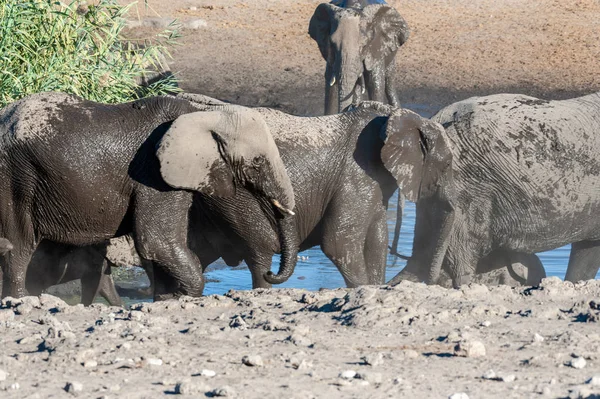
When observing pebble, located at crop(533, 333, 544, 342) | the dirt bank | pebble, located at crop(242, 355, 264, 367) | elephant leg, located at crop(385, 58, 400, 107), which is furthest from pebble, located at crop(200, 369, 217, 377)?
Result: the dirt bank

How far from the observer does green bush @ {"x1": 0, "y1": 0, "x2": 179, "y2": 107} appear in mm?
8695

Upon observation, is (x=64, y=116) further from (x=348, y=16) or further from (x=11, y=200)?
(x=348, y=16)

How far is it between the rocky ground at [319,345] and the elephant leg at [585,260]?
7.30 feet

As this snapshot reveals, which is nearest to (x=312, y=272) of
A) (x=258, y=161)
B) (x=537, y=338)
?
(x=258, y=161)

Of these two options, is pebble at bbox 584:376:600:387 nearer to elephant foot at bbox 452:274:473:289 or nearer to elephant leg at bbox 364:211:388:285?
elephant leg at bbox 364:211:388:285

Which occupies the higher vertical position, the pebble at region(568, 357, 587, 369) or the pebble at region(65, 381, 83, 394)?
the pebble at region(568, 357, 587, 369)

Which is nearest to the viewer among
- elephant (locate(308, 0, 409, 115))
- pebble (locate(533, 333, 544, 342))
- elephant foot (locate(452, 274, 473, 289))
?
pebble (locate(533, 333, 544, 342))

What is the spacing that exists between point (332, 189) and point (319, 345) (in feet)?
7.64

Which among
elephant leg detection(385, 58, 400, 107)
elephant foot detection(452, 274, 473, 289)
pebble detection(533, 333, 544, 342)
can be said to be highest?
pebble detection(533, 333, 544, 342)

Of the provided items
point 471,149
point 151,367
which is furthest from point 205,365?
point 471,149

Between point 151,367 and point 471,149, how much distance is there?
345cm

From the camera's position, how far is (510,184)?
790 centimetres

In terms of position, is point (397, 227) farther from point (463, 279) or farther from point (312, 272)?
point (312, 272)

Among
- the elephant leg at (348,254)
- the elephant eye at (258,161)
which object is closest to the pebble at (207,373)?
the elephant eye at (258,161)
